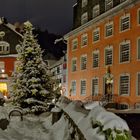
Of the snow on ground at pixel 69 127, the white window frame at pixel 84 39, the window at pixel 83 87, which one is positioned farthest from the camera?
the white window frame at pixel 84 39

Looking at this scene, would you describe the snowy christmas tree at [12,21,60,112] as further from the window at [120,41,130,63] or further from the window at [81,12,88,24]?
the window at [81,12,88,24]

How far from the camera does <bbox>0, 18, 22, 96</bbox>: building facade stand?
5969 centimetres

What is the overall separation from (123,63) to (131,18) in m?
3.71

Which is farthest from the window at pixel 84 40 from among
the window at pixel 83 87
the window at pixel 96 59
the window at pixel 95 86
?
the window at pixel 95 86

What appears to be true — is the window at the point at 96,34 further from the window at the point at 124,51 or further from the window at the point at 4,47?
the window at the point at 4,47

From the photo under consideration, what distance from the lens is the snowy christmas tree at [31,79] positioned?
30375 millimetres

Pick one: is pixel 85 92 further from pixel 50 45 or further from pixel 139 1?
pixel 50 45

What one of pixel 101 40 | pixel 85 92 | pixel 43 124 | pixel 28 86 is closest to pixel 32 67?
pixel 28 86

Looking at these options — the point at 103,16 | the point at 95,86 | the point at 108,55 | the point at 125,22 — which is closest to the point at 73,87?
the point at 95,86

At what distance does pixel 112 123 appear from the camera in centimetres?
783

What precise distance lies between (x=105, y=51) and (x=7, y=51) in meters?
24.5

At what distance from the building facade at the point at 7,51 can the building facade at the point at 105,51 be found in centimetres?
Answer: 1246

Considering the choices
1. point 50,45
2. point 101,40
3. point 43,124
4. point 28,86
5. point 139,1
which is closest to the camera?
point 43,124

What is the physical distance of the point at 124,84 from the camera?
35.6 meters
